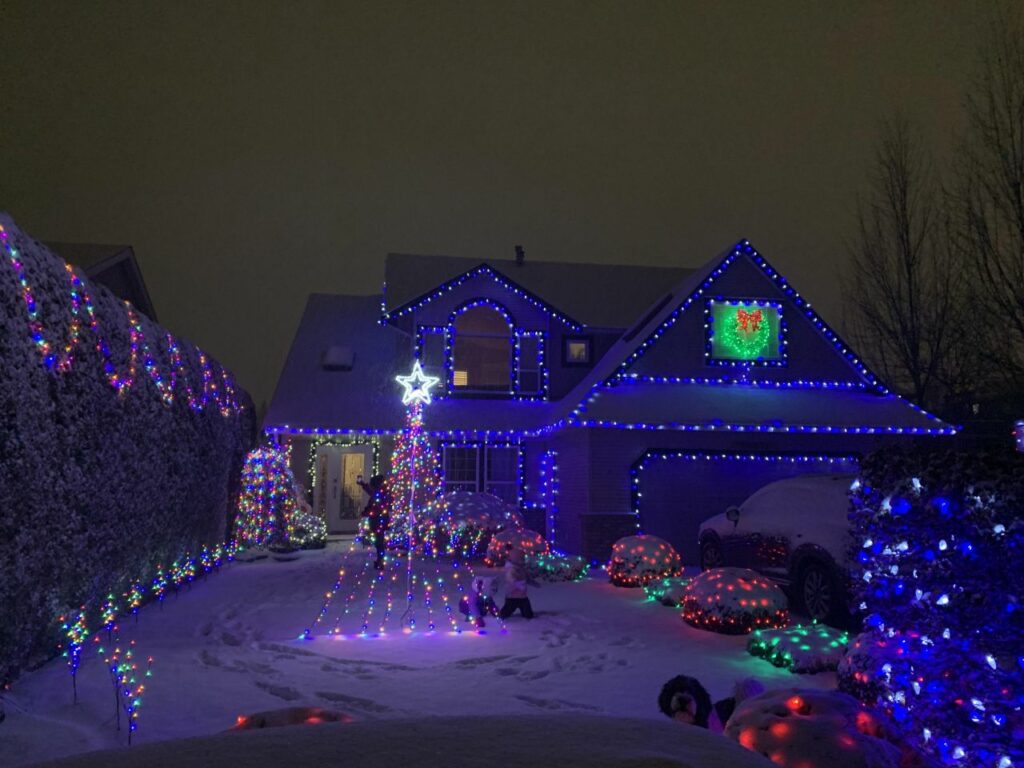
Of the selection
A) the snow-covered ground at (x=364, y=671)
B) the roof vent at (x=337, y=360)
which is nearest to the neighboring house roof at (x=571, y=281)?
the roof vent at (x=337, y=360)

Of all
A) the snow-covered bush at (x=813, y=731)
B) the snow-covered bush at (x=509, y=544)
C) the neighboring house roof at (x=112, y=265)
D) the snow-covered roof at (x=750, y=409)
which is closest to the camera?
the snow-covered bush at (x=813, y=731)

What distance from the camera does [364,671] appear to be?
6812mm

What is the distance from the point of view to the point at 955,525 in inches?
158

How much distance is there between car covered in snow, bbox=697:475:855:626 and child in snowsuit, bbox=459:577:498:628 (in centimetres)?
407

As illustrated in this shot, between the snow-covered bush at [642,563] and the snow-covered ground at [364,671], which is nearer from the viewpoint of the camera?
the snow-covered ground at [364,671]

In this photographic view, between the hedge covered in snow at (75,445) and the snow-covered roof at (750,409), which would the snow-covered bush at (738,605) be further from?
the hedge covered in snow at (75,445)

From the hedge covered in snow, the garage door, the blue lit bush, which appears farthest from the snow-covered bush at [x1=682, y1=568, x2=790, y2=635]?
the hedge covered in snow

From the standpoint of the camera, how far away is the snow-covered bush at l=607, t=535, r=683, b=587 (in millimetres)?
12148

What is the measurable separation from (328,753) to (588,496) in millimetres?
13631

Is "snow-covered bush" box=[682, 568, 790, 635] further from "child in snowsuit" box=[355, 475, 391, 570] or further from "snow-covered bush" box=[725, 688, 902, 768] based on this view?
"child in snowsuit" box=[355, 475, 391, 570]

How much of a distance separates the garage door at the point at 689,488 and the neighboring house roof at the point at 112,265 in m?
17.1

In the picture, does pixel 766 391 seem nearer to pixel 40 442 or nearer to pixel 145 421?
pixel 145 421

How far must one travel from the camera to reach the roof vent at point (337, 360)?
21312mm

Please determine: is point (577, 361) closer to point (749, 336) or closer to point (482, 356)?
point (749, 336)
